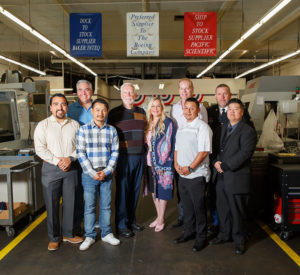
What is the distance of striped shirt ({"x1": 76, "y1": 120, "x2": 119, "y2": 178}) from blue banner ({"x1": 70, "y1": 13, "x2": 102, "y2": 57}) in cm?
412

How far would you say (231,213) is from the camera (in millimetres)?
2941

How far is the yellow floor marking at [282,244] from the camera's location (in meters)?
2.82

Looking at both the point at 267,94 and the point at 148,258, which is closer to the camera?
the point at 148,258

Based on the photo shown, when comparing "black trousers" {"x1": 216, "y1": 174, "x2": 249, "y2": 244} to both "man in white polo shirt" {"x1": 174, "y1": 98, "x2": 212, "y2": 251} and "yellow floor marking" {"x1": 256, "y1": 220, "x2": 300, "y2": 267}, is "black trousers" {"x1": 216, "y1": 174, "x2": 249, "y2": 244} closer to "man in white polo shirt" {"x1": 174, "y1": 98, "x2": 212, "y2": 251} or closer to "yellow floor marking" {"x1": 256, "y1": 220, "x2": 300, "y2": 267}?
"man in white polo shirt" {"x1": 174, "y1": 98, "x2": 212, "y2": 251}

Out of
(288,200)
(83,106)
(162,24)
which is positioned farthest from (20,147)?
(162,24)

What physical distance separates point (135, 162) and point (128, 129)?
397mm

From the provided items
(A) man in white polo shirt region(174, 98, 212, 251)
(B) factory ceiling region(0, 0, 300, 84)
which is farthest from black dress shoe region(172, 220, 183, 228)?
(B) factory ceiling region(0, 0, 300, 84)

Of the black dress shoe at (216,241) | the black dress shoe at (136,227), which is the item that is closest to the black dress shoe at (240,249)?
the black dress shoe at (216,241)

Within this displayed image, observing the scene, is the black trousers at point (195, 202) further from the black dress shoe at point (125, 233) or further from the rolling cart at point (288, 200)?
the rolling cart at point (288, 200)

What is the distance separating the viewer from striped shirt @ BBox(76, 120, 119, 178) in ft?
9.50

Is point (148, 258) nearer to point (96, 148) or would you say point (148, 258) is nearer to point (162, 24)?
point (96, 148)

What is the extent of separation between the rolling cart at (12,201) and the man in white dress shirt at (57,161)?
56cm

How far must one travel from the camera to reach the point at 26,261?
2.81m

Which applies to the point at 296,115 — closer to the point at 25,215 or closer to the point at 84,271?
the point at 84,271
